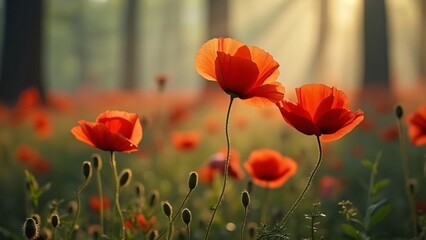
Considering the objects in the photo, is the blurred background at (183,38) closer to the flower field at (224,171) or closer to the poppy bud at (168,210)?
the flower field at (224,171)

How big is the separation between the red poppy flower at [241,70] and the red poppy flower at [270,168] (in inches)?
25.9

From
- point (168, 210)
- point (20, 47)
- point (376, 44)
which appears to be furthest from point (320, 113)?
point (376, 44)

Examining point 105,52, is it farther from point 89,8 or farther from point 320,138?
point 320,138

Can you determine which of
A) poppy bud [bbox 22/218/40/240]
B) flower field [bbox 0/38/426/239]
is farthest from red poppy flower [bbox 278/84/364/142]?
poppy bud [bbox 22/218/40/240]

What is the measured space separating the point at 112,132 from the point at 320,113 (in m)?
0.53

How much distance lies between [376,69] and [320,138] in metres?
13.1

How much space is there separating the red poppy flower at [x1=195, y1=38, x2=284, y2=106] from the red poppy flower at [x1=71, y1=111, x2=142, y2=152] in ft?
0.81

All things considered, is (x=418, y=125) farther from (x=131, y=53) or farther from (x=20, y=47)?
(x=131, y=53)

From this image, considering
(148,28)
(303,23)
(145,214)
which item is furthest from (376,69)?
(303,23)

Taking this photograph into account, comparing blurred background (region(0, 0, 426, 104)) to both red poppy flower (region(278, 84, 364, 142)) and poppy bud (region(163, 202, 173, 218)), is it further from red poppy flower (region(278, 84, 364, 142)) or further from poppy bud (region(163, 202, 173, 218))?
red poppy flower (region(278, 84, 364, 142))

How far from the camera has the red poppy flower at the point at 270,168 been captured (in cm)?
235

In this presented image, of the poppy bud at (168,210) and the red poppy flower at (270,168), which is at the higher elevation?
the poppy bud at (168,210)

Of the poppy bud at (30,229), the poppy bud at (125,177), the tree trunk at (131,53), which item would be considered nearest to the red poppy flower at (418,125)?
the poppy bud at (125,177)

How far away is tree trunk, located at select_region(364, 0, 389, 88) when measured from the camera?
45.8 ft
